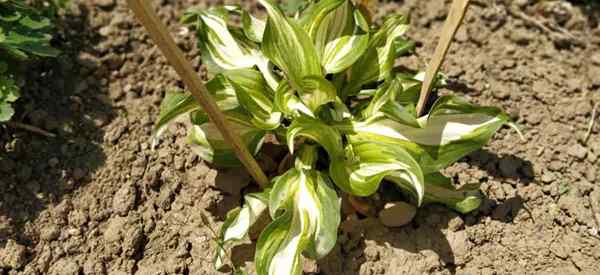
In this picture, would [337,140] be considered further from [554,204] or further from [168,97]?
[554,204]

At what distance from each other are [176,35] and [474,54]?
133cm

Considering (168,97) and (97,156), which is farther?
(97,156)

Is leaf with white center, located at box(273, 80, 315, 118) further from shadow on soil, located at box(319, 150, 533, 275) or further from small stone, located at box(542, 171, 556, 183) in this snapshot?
small stone, located at box(542, 171, 556, 183)

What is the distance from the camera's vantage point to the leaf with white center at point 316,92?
7.18 ft

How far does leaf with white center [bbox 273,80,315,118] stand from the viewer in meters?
2.27

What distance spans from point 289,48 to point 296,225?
62 cm

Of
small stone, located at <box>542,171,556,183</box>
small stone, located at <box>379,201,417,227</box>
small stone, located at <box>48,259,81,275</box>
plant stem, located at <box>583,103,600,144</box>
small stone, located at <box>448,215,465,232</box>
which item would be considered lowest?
plant stem, located at <box>583,103,600,144</box>

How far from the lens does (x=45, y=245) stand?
235 cm

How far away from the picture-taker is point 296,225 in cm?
217

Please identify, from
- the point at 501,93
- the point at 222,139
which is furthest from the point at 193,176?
the point at 501,93

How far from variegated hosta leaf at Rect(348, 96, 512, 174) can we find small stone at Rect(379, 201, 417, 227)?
0.67ft

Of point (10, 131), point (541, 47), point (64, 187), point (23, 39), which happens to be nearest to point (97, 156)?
point (64, 187)


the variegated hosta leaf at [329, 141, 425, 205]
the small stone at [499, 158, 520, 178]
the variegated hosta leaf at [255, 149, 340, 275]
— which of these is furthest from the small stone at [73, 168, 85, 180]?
the small stone at [499, 158, 520, 178]

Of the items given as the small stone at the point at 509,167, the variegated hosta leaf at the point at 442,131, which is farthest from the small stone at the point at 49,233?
the small stone at the point at 509,167
